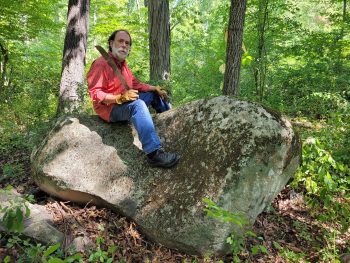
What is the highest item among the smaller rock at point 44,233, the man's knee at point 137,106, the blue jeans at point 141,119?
→ the man's knee at point 137,106

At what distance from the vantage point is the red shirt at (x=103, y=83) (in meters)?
3.80

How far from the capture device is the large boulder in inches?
125

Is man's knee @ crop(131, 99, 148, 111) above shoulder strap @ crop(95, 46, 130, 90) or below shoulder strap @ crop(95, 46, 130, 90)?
below

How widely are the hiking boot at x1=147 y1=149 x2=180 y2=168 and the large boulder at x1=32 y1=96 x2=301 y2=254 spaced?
0.25 feet

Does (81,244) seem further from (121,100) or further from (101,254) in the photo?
(121,100)

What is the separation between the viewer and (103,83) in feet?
12.7

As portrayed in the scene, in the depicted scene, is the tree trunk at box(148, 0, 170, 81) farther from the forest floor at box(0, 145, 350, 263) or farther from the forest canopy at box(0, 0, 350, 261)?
the forest floor at box(0, 145, 350, 263)

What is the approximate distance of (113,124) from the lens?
4.33 metres

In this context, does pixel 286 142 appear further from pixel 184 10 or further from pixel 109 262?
pixel 184 10

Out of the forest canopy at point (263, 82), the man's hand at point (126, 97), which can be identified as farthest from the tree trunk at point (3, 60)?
the man's hand at point (126, 97)

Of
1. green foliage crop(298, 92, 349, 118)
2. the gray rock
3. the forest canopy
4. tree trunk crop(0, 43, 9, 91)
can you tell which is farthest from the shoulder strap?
tree trunk crop(0, 43, 9, 91)

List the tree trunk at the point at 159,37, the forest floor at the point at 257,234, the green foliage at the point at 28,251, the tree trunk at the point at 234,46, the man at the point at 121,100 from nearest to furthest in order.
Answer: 1. the green foliage at the point at 28,251
2. the forest floor at the point at 257,234
3. the man at the point at 121,100
4. the tree trunk at the point at 234,46
5. the tree trunk at the point at 159,37

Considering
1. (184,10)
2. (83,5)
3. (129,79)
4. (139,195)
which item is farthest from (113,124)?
(184,10)

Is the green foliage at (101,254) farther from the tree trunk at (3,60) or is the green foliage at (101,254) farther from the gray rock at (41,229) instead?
the tree trunk at (3,60)
